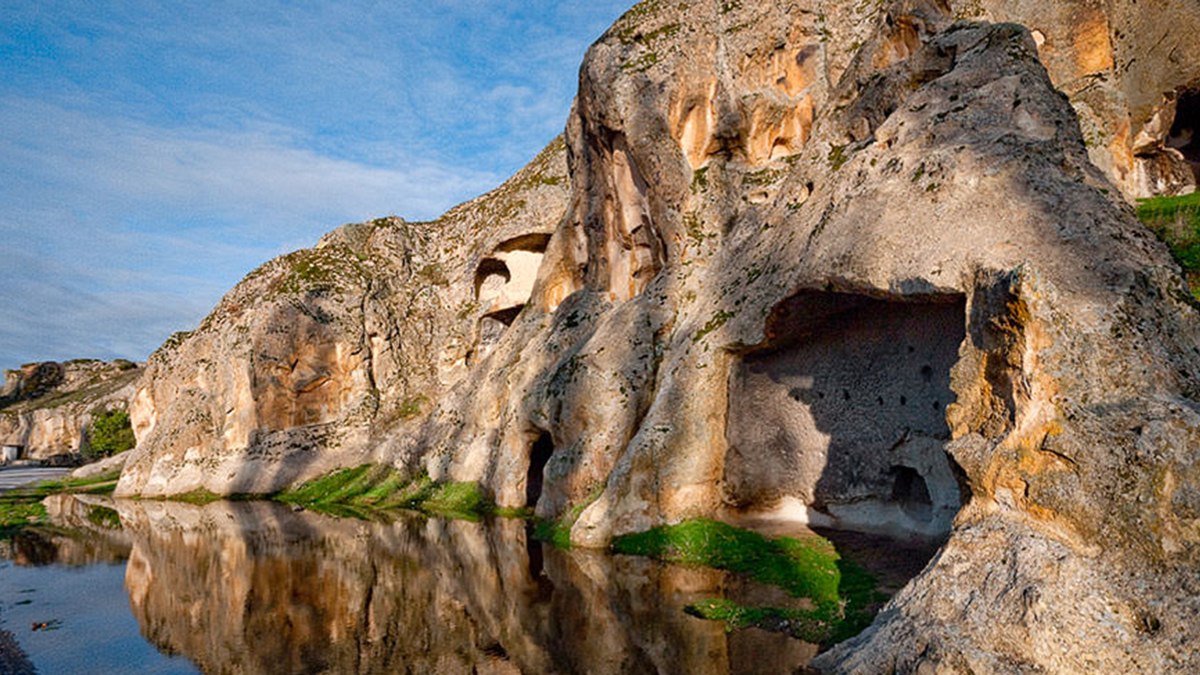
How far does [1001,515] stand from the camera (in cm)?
1091

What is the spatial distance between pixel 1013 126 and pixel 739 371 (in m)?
10.0

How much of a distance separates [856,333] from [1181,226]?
44.4 feet

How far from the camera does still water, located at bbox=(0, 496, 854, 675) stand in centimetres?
1277

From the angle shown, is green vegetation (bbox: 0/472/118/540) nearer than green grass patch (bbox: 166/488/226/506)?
Yes

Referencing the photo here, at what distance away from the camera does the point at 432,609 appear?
1664 centimetres

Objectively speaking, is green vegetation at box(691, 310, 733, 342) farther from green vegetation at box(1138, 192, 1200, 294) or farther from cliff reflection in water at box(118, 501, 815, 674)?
green vegetation at box(1138, 192, 1200, 294)

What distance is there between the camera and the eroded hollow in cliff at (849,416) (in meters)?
19.3

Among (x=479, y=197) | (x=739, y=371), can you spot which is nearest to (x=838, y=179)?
(x=739, y=371)

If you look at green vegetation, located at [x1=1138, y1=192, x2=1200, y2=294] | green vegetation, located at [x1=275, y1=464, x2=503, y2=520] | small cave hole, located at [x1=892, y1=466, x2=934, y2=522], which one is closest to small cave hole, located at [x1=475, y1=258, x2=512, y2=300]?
green vegetation, located at [x1=275, y1=464, x2=503, y2=520]

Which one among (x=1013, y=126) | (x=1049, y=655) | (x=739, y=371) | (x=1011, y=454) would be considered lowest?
(x=1049, y=655)

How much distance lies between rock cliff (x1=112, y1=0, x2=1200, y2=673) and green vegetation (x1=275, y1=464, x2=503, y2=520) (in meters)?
1.20

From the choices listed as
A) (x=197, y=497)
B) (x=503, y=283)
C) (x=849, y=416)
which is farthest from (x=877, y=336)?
(x=197, y=497)

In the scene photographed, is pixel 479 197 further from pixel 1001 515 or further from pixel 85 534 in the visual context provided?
pixel 1001 515

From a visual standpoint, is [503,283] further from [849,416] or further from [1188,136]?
[1188,136]
